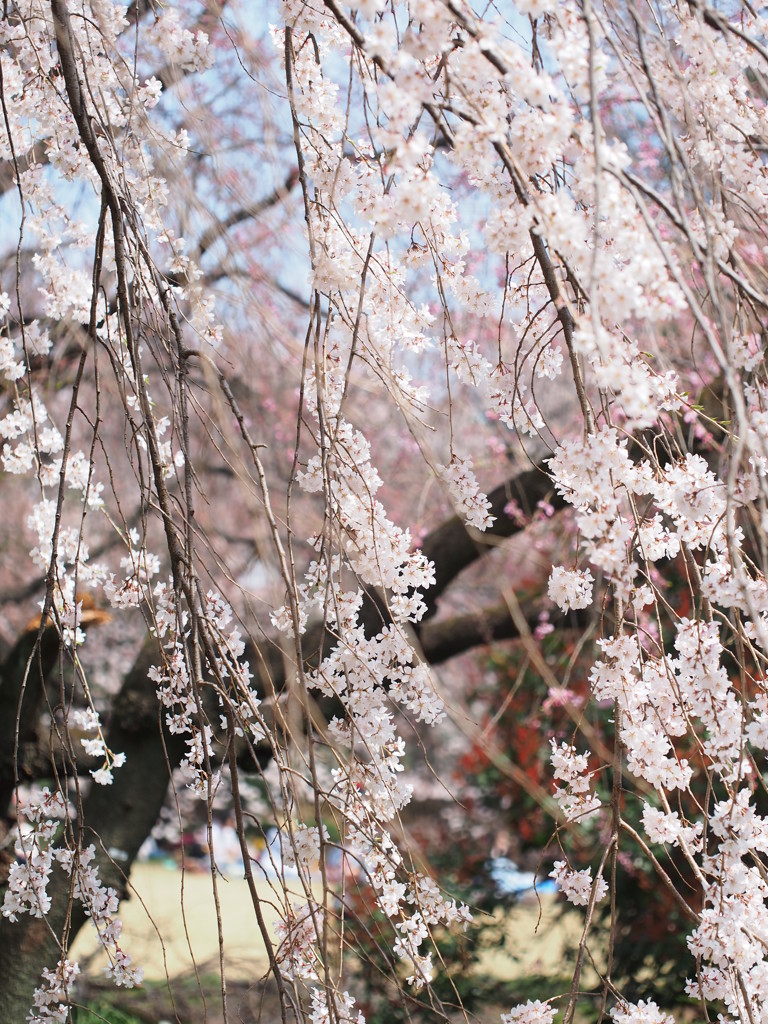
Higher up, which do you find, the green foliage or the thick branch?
the thick branch

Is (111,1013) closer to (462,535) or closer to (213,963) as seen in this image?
(213,963)

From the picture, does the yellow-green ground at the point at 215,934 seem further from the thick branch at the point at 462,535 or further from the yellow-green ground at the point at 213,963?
the thick branch at the point at 462,535

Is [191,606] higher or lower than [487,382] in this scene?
lower

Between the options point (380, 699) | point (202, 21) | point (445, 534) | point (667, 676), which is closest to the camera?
point (667, 676)

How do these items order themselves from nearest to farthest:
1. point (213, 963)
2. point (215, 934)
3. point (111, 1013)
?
point (111, 1013)
point (213, 963)
point (215, 934)

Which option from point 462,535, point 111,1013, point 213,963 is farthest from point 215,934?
point 462,535

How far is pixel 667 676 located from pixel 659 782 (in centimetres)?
12

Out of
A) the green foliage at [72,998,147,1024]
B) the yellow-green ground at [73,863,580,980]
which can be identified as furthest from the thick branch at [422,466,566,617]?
the green foliage at [72,998,147,1024]

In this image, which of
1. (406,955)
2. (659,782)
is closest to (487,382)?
(659,782)

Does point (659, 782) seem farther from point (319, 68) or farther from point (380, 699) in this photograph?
point (319, 68)

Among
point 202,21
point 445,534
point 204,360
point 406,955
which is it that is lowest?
point 406,955

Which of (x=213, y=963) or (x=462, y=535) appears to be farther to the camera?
(x=213, y=963)

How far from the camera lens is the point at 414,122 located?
925 millimetres

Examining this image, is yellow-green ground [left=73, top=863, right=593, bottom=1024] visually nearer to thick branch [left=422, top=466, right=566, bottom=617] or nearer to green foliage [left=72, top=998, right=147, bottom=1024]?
green foliage [left=72, top=998, right=147, bottom=1024]
